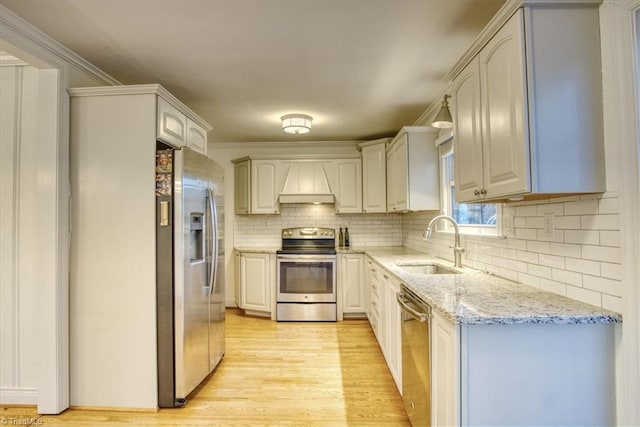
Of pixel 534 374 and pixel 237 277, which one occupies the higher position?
pixel 534 374

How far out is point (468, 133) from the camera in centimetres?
181

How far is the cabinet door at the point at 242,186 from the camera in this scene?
4574 mm

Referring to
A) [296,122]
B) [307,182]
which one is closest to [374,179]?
[307,182]

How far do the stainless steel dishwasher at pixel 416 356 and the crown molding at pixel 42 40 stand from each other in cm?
268

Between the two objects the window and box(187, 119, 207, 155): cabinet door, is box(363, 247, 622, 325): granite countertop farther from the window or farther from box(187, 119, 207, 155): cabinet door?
box(187, 119, 207, 155): cabinet door

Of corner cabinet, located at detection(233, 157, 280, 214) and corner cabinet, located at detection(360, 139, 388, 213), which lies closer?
corner cabinet, located at detection(360, 139, 388, 213)

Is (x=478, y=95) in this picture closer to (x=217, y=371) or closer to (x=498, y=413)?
(x=498, y=413)

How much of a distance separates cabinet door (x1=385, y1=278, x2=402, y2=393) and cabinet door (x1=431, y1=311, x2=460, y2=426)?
70 cm

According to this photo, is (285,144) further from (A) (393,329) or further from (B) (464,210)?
(A) (393,329)

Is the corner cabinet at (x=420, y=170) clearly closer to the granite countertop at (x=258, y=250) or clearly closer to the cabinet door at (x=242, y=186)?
the granite countertop at (x=258, y=250)

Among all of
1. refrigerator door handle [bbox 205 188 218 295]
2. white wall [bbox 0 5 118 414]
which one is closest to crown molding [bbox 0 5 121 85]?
white wall [bbox 0 5 118 414]

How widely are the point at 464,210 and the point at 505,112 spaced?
5.10 ft

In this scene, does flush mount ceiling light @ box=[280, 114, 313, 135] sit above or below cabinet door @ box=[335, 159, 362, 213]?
above

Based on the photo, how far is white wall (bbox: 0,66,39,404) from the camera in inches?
89.6
